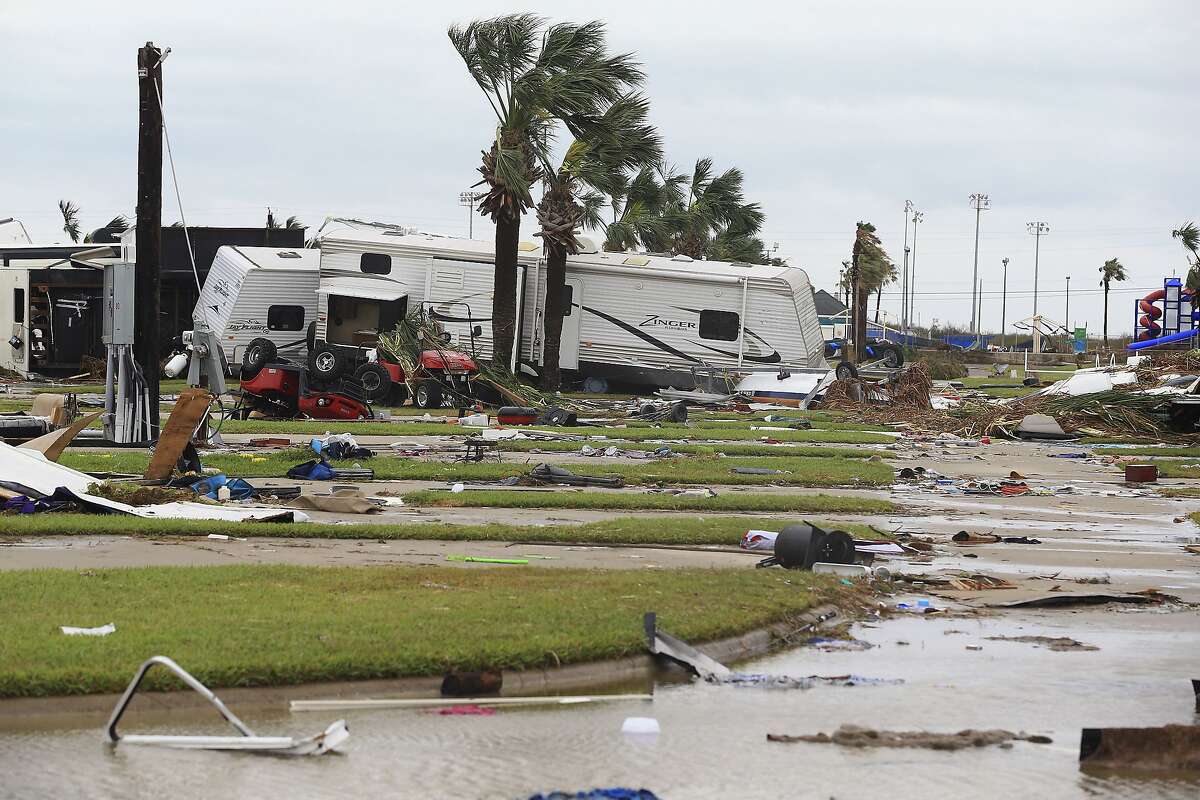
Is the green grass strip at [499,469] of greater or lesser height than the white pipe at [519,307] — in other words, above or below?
below

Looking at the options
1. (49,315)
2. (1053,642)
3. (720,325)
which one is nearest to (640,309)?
(720,325)

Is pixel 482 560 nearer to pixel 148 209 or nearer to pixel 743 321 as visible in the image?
pixel 148 209

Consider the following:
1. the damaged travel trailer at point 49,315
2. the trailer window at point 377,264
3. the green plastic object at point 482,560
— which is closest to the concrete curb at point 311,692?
the green plastic object at point 482,560

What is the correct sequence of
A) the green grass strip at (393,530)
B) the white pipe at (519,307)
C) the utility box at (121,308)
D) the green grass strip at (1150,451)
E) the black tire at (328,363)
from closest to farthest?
the green grass strip at (393,530) → the utility box at (121,308) → the green grass strip at (1150,451) → the black tire at (328,363) → the white pipe at (519,307)

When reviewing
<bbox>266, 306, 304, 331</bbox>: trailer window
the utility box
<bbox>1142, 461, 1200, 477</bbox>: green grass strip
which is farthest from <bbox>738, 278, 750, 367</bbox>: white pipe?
the utility box

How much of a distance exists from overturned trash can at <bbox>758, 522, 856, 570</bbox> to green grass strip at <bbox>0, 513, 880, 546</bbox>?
170 centimetres

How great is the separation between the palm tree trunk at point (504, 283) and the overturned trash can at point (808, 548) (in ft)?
88.0

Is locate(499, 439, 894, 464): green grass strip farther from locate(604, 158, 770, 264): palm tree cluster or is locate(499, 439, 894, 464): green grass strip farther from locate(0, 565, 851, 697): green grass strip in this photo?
locate(604, 158, 770, 264): palm tree cluster

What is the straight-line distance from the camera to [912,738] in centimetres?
754

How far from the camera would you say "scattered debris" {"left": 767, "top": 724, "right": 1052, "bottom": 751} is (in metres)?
7.41

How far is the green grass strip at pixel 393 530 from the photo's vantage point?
1359 cm

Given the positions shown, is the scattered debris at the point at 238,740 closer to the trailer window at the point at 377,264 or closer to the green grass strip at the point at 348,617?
the green grass strip at the point at 348,617

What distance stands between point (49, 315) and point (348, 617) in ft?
122

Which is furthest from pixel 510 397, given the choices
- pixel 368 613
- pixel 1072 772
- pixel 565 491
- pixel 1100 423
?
pixel 1072 772
